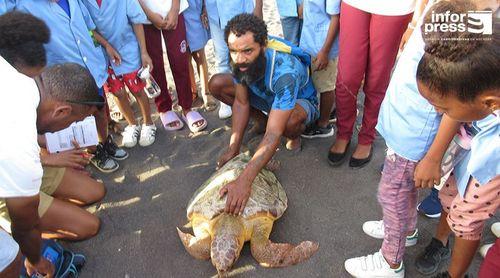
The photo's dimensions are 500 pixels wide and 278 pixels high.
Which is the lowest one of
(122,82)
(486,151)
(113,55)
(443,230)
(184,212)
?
(184,212)

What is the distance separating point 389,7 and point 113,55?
5.42 feet

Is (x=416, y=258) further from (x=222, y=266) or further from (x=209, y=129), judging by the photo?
(x=209, y=129)

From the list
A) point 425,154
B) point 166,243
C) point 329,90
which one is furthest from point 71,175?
point 425,154

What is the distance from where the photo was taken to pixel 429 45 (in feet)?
3.43

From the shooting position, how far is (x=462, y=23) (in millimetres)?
1022

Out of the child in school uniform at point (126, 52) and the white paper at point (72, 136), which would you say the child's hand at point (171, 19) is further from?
the white paper at point (72, 136)

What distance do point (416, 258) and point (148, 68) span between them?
1.91 metres

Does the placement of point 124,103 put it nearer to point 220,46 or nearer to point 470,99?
point 220,46

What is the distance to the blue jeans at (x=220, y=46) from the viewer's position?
9.20 feet

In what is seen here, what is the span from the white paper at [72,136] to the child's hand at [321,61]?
1.36 metres

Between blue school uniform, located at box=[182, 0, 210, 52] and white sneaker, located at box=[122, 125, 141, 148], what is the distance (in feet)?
2.33

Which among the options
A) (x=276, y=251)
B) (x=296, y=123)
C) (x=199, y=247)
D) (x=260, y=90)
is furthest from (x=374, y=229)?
(x=260, y=90)

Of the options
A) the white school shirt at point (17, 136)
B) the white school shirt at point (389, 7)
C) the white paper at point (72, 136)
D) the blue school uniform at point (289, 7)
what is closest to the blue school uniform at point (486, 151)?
the white school shirt at point (389, 7)

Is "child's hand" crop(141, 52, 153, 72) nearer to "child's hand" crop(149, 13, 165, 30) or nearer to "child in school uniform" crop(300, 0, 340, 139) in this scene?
"child's hand" crop(149, 13, 165, 30)
